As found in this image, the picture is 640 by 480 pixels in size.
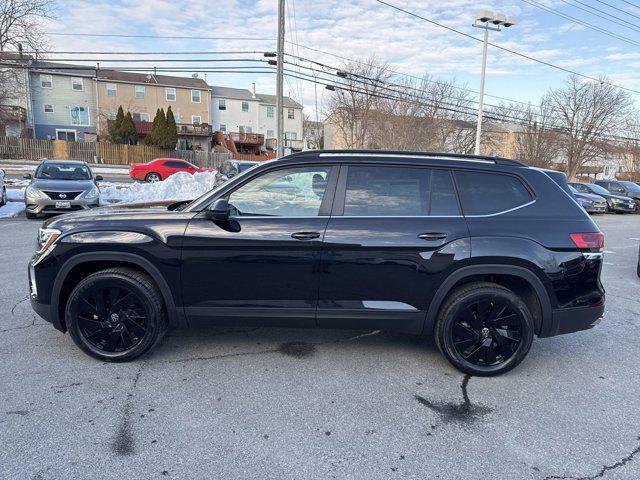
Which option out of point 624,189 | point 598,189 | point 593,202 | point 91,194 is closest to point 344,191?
point 91,194

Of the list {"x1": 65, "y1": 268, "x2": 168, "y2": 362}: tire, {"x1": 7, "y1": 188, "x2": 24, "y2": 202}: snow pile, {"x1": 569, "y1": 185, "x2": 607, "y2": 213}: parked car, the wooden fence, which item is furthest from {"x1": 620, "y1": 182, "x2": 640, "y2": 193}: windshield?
the wooden fence

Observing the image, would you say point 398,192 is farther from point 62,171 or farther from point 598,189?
point 598,189

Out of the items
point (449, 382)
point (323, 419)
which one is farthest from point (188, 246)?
point (449, 382)

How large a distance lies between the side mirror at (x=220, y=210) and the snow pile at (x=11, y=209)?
1156 centimetres

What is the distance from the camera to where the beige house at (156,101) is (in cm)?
4616

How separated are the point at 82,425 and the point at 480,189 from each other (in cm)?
344

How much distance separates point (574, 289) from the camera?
11.6ft

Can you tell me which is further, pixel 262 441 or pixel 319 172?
pixel 319 172

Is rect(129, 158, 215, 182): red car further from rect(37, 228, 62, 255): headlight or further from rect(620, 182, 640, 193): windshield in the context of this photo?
rect(620, 182, 640, 193): windshield

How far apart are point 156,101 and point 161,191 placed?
37359 millimetres

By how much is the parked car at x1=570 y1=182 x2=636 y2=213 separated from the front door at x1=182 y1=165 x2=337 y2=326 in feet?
68.9

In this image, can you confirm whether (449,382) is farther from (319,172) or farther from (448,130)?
(448,130)

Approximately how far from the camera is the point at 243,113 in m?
53.4

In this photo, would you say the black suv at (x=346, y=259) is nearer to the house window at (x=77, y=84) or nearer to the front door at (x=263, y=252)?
the front door at (x=263, y=252)
